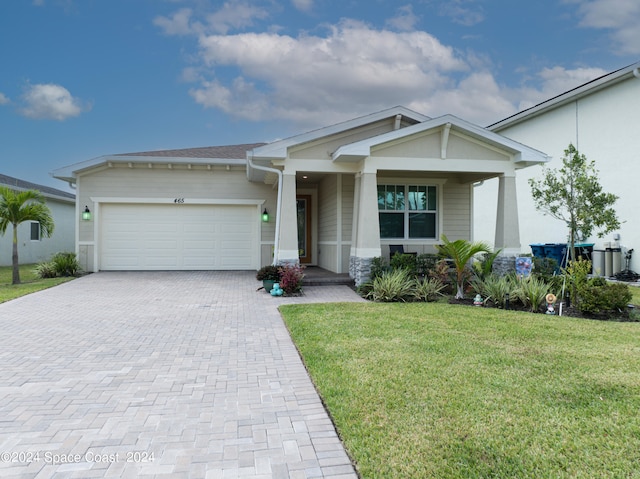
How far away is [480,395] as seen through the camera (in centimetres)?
359

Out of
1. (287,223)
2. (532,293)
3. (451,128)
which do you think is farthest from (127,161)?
(532,293)

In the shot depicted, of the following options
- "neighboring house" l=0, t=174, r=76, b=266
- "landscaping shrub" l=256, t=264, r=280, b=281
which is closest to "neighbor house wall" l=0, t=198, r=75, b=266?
"neighboring house" l=0, t=174, r=76, b=266

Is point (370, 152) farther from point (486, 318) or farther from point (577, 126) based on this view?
point (577, 126)

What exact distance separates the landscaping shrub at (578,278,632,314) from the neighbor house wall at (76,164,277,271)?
9.38m

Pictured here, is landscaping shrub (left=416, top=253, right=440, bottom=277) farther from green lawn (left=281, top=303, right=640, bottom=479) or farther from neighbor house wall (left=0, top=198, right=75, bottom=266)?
neighbor house wall (left=0, top=198, right=75, bottom=266)

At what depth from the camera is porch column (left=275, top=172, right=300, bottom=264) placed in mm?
9742

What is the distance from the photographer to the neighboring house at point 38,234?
17312 millimetres

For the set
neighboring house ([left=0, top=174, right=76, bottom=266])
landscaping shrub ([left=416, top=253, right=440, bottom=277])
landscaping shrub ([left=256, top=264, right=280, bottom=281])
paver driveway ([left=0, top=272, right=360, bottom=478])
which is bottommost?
paver driveway ([left=0, top=272, right=360, bottom=478])

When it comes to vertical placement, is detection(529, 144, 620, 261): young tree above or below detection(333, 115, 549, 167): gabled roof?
below

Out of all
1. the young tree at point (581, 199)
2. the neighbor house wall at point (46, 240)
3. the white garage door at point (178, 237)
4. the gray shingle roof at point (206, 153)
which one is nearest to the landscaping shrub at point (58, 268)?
the white garage door at point (178, 237)

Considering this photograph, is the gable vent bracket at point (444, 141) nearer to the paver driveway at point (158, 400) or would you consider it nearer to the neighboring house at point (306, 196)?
the neighboring house at point (306, 196)

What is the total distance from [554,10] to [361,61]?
666 cm

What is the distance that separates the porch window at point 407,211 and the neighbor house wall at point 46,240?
1570 centimetres

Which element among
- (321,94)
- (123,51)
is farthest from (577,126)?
(123,51)
